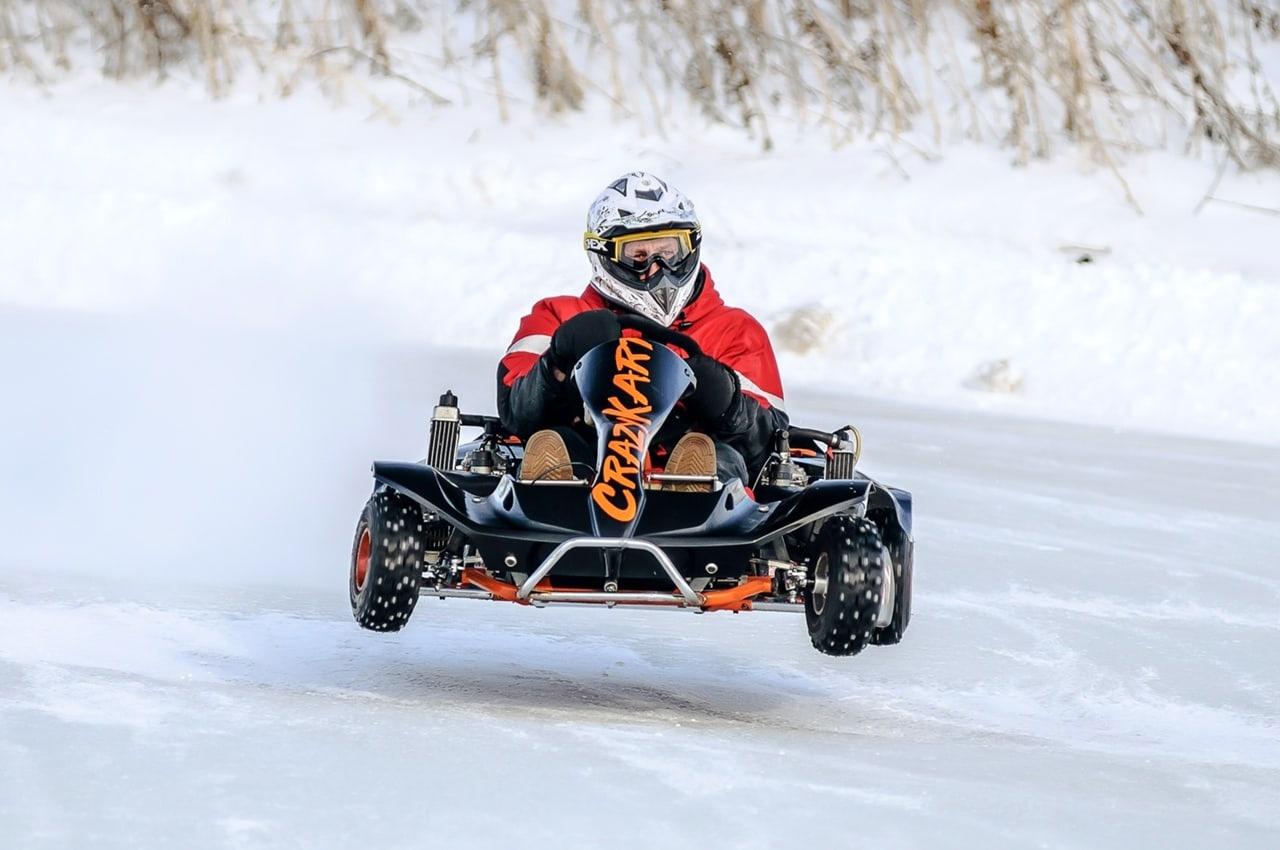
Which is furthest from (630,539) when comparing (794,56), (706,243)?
(794,56)

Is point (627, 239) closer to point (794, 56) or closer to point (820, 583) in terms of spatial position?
point (820, 583)

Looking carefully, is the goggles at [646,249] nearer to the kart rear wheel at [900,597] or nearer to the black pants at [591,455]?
the black pants at [591,455]

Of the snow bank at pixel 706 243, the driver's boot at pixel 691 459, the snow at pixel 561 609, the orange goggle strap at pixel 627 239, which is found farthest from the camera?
the snow bank at pixel 706 243

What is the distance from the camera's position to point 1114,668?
6941mm

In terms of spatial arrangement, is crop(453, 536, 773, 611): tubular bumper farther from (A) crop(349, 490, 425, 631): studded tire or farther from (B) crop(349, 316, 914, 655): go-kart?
(A) crop(349, 490, 425, 631): studded tire

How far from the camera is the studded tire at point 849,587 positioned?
5.42 meters

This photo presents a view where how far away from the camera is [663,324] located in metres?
6.71

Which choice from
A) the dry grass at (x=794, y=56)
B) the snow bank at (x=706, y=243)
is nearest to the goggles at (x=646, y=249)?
the snow bank at (x=706, y=243)

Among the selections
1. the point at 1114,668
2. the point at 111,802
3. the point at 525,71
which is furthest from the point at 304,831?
the point at 525,71

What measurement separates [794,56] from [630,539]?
1633 centimetres

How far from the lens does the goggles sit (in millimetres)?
6555

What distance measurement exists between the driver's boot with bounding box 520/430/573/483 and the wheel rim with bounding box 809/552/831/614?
2.59 feet

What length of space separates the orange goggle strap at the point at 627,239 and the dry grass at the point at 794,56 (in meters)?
13.1

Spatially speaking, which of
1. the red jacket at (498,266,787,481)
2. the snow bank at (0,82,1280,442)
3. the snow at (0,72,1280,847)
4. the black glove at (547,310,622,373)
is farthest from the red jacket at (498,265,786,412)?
the snow bank at (0,82,1280,442)
